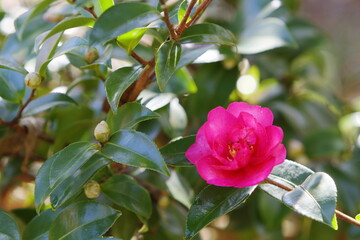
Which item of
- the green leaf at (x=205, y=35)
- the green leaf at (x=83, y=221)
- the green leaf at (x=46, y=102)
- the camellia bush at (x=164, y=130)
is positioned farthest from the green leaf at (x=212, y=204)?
the green leaf at (x=46, y=102)

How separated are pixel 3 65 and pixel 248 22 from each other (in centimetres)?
69

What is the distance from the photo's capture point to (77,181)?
2.35ft

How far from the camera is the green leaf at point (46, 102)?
2.89ft

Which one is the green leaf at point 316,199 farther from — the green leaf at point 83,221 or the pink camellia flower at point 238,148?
the green leaf at point 83,221

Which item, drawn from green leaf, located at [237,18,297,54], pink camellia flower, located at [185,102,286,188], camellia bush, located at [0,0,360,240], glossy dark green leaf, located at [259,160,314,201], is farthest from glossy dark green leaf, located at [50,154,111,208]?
green leaf, located at [237,18,297,54]

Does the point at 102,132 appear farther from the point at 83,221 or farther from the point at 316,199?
the point at 316,199

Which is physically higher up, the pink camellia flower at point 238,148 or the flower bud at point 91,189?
the pink camellia flower at point 238,148

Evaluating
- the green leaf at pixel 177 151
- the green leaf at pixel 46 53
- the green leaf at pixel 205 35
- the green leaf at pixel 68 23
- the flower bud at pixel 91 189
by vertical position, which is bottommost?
the flower bud at pixel 91 189

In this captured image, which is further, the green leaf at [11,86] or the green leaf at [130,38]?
the green leaf at [11,86]

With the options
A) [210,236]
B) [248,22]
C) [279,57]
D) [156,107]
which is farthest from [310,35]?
[156,107]

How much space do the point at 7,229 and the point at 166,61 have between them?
0.34m

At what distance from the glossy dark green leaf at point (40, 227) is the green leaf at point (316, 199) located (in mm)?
365

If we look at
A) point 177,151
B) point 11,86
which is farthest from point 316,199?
point 11,86

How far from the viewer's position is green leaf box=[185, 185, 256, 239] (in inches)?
26.8
